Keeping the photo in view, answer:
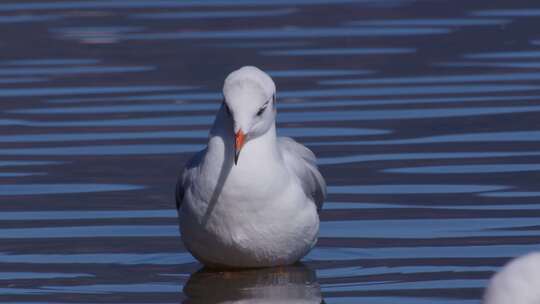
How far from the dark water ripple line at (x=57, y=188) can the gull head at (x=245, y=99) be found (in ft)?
7.84

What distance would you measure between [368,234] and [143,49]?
6915 mm

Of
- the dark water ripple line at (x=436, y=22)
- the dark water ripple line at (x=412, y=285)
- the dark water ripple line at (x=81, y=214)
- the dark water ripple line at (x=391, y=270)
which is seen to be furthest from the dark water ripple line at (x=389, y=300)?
the dark water ripple line at (x=436, y=22)

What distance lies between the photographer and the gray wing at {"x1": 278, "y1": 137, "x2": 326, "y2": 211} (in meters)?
9.13

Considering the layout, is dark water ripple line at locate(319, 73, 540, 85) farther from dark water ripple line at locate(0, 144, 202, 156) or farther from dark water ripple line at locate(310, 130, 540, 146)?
dark water ripple line at locate(0, 144, 202, 156)

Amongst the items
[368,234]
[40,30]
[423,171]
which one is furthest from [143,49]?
[368,234]

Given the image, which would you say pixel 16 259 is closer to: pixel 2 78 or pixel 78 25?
pixel 2 78

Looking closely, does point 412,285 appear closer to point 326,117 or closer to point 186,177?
point 186,177

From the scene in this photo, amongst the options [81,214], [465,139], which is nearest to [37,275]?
[81,214]

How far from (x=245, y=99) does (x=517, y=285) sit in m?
3.52

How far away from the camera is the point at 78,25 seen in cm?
1761

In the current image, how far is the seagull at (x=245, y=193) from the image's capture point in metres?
8.50

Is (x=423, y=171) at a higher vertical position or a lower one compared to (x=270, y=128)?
higher

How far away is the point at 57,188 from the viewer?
35.4ft

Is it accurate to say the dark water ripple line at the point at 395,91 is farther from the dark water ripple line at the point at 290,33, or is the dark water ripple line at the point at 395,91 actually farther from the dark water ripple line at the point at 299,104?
the dark water ripple line at the point at 290,33
